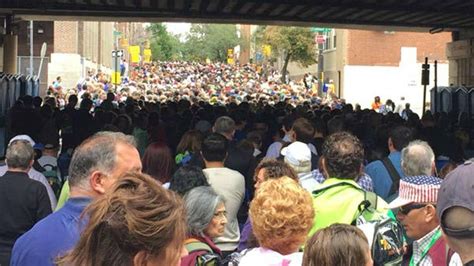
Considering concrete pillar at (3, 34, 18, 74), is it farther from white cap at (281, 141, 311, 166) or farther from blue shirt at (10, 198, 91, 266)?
blue shirt at (10, 198, 91, 266)

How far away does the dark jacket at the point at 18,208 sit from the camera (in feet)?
19.1

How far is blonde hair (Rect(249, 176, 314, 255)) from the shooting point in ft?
13.0

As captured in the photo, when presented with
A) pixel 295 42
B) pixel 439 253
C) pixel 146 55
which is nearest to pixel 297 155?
pixel 439 253

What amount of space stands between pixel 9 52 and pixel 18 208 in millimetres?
22850

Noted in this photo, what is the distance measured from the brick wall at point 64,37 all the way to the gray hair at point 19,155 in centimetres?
4590

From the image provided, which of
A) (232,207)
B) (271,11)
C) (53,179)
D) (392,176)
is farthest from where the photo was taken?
(271,11)

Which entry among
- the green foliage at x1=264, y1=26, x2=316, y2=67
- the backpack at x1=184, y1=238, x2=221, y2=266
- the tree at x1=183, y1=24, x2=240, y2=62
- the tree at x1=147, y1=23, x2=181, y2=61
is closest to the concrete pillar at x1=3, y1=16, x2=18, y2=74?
the backpack at x1=184, y1=238, x2=221, y2=266

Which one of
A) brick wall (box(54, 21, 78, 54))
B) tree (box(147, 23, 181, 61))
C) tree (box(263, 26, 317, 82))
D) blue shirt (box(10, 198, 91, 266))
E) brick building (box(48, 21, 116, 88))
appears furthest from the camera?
tree (box(147, 23, 181, 61))

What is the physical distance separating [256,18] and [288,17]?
4.13 ft

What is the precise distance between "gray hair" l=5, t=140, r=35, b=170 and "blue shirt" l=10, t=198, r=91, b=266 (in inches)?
110

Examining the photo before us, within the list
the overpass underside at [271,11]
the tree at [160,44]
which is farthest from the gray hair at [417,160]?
the tree at [160,44]

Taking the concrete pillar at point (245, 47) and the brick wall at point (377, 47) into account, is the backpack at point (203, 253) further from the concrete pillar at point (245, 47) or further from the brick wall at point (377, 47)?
the concrete pillar at point (245, 47)

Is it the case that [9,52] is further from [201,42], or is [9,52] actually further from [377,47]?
[201,42]

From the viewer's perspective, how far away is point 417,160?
559 centimetres
